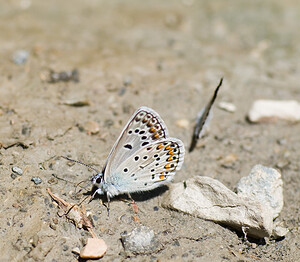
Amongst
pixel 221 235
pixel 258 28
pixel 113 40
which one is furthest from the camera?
pixel 258 28

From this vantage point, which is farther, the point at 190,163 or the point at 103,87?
the point at 103,87

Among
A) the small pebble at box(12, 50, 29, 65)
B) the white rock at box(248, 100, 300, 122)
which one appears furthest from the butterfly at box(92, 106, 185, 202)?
the small pebble at box(12, 50, 29, 65)

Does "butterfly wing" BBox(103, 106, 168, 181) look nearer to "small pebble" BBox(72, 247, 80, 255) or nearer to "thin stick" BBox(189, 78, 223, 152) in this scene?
"small pebble" BBox(72, 247, 80, 255)

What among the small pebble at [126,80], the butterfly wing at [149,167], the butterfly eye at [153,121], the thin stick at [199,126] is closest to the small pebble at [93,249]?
the butterfly wing at [149,167]

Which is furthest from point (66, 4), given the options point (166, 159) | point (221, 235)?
point (221, 235)

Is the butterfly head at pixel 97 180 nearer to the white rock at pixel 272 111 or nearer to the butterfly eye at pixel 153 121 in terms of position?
the butterfly eye at pixel 153 121

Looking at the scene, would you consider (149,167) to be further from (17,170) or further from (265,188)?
(17,170)

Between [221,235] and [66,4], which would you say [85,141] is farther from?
[66,4]
